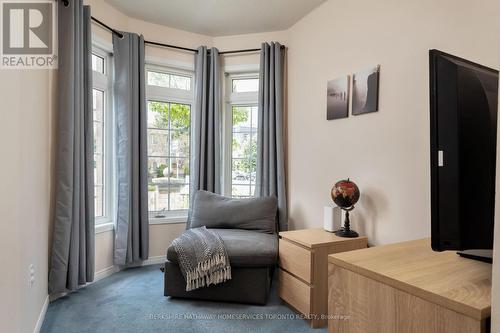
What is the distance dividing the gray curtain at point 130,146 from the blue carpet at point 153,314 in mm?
510

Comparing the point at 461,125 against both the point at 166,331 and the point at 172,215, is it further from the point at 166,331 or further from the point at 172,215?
the point at 172,215

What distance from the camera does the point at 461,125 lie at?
2.56 ft

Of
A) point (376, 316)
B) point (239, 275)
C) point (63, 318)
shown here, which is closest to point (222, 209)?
point (239, 275)

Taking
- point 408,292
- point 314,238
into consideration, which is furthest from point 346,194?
point 408,292

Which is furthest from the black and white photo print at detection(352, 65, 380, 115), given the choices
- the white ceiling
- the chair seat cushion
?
the chair seat cushion

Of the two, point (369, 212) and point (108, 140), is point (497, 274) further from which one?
point (108, 140)

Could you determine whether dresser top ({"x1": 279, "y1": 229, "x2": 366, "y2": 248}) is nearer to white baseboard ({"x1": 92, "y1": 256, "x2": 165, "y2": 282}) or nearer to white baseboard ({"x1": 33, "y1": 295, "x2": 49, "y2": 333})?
white baseboard ({"x1": 92, "y1": 256, "x2": 165, "y2": 282})

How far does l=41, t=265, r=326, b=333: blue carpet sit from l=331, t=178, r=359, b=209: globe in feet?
2.94

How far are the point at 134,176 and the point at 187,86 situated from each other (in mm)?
1264

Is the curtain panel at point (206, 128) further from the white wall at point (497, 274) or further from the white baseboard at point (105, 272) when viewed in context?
the white wall at point (497, 274)

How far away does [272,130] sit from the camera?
334 cm

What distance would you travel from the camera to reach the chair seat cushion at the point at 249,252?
2420 mm

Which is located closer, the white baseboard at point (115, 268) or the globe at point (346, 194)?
the globe at point (346, 194)

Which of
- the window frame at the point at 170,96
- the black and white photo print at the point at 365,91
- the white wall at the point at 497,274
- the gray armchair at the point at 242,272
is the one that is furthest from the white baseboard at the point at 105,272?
the white wall at the point at 497,274
